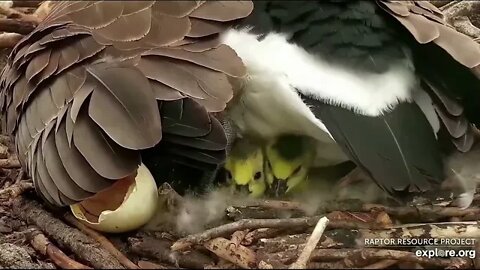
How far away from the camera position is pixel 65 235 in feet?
4.75

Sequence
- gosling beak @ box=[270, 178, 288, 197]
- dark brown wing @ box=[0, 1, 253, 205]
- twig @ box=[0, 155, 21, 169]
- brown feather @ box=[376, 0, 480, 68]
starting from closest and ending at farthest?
dark brown wing @ box=[0, 1, 253, 205] < brown feather @ box=[376, 0, 480, 68] < gosling beak @ box=[270, 178, 288, 197] < twig @ box=[0, 155, 21, 169]

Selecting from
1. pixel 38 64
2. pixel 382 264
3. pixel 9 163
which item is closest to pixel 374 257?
pixel 382 264

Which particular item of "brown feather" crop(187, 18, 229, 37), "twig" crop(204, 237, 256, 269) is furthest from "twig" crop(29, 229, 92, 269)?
"brown feather" crop(187, 18, 229, 37)

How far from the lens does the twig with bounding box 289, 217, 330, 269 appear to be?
122cm

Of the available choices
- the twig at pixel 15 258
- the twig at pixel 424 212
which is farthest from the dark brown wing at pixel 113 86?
the twig at pixel 424 212

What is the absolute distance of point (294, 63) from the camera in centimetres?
146

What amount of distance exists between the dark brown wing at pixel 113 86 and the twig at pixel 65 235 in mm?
68

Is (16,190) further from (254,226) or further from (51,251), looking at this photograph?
(254,226)

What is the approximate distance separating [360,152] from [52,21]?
0.67 meters

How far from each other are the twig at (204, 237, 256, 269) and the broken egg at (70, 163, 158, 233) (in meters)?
0.17

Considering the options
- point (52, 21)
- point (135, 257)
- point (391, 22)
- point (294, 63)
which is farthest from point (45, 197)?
point (391, 22)

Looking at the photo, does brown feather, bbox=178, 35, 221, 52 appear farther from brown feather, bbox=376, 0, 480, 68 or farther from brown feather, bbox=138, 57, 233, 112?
brown feather, bbox=376, 0, 480, 68

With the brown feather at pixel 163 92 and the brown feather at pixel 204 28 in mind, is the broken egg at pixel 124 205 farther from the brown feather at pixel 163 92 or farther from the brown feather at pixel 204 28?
the brown feather at pixel 204 28

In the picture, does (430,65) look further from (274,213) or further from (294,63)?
(274,213)
